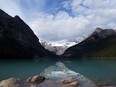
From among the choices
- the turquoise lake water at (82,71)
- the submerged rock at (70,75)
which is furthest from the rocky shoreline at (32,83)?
the turquoise lake water at (82,71)

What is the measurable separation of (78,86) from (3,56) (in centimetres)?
16109

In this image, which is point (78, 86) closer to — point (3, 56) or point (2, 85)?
point (2, 85)

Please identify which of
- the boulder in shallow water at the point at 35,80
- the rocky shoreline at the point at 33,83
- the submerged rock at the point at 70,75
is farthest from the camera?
the submerged rock at the point at 70,75

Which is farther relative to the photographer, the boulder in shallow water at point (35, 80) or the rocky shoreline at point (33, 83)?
the boulder in shallow water at point (35, 80)

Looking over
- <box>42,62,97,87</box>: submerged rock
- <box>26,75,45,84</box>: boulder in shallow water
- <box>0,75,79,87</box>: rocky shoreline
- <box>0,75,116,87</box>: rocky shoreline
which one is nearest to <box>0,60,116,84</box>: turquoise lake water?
<box>42,62,97,87</box>: submerged rock

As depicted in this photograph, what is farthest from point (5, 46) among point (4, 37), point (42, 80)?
point (42, 80)

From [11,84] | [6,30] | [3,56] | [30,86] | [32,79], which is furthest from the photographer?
[6,30]

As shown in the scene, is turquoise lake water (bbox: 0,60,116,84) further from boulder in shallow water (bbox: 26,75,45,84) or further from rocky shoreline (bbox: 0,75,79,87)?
boulder in shallow water (bbox: 26,75,45,84)

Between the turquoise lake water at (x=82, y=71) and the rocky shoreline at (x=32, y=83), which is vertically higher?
the turquoise lake water at (x=82, y=71)

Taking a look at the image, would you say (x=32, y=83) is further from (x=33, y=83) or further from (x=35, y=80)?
(x=35, y=80)

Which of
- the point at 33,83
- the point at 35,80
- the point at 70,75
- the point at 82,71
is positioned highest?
the point at 82,71

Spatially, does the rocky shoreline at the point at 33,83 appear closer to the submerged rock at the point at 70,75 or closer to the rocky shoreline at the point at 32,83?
the rocky shoreline at the point at 32,83

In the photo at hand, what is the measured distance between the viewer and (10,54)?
636ft

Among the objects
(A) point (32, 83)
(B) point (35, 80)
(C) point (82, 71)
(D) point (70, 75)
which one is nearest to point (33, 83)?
(A) point (32, 83)
